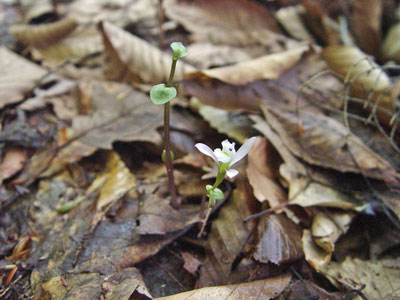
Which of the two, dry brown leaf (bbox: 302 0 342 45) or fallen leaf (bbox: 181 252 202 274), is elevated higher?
dry brown leaf (bbox: 302 0 342 45)

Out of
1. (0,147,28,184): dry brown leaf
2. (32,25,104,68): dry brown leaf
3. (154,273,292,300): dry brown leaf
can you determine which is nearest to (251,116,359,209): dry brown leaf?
(154,273,292,300): dry brown leaf

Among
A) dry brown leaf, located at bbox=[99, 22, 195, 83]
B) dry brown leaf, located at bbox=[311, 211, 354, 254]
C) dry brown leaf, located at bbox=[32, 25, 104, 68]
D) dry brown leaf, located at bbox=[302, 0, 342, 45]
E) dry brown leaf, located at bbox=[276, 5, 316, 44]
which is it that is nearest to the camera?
dry brown leaf, located at bbox=[311, 211, 354, 254]

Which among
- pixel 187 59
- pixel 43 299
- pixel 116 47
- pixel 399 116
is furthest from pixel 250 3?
pixel 43 299

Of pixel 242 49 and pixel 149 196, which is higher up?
pixel 242 49

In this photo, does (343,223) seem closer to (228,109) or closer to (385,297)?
(385,297)

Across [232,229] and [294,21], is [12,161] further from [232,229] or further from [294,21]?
[294,21]

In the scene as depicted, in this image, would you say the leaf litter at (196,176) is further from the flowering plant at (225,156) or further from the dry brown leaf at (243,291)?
the flowering plant at (225,156)

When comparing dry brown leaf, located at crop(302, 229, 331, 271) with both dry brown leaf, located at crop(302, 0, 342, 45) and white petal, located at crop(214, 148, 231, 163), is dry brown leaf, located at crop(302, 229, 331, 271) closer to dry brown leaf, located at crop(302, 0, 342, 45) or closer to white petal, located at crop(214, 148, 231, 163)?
A: white petal, located at crop(214, 148, 231, 163)
